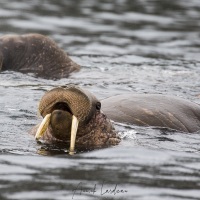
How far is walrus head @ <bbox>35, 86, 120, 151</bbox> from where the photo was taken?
871 cm

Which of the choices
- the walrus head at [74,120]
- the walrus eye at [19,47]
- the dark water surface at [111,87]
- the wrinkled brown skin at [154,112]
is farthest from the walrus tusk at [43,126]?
the walrus eye at [19,47]

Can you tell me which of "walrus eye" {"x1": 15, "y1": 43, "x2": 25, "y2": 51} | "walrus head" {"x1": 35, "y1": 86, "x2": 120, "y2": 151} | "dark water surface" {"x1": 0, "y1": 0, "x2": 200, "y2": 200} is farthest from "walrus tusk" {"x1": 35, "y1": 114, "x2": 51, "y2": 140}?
"walrus eye" {"x1": 15, "y1": 43, "x2": 25, "y2": 51}

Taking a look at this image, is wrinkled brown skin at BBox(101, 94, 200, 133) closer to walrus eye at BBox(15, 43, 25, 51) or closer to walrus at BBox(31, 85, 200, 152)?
walrus at BBox(31, 85, 200, 152)

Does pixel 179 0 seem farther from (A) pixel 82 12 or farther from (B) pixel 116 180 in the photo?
(B) pixel 116 180

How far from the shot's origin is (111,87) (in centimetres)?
1355

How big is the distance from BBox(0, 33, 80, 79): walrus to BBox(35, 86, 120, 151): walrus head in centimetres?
522

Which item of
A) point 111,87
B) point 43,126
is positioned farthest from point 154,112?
point 111,87

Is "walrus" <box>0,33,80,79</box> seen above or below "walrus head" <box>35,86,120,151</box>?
below

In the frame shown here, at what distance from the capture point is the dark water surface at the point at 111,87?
25.3ft

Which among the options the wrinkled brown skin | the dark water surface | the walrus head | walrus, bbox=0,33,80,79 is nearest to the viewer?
the dark water surface

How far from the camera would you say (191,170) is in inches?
329

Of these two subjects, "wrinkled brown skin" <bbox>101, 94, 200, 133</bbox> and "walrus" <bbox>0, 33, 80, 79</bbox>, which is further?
"walrus" <bbox>0, 33, 80, 79</bbox>

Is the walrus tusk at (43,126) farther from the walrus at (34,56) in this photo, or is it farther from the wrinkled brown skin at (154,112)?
the walrus at (34,56)

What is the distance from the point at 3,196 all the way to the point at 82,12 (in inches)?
526
